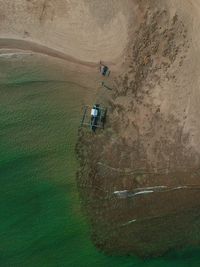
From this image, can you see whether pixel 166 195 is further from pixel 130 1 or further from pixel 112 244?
pixel 130 1

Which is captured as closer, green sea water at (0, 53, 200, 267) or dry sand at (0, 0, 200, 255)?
dry sand at (0, 0, 200, 255)

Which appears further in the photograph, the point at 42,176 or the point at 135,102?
the point at 42,176

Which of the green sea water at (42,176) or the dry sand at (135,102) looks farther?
the green sea water at (42,176)

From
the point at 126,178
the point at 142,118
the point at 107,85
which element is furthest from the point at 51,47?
the point at 126,178

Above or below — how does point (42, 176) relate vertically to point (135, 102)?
below
